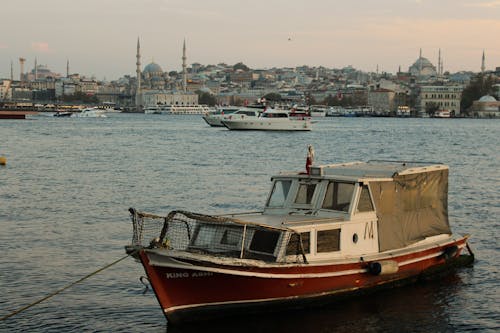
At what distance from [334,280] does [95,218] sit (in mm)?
10265

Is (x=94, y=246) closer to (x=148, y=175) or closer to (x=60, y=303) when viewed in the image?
(x=60, y=303)

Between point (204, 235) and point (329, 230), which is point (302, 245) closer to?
point (329, 230)

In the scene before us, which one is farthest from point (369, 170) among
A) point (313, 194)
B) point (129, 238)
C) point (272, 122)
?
point (272, 122)

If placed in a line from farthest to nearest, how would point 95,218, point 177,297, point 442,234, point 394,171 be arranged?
point 95,218 → point 442,234 → point 394,171 → point 177,297

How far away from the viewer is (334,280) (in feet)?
46.4

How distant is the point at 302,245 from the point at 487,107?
603 ft

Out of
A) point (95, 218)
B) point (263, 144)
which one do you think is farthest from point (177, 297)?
point (263, 144)

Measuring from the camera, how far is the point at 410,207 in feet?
53.6

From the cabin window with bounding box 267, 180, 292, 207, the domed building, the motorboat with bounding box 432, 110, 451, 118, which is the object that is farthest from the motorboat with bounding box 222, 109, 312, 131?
the motorboat with bounding box 432, 110, 451, 118

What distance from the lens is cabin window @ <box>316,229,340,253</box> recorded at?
46.0ft

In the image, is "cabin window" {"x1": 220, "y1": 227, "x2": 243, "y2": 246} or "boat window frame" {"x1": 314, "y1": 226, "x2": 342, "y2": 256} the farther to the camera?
"boat window frame" {"x1": 314, "y1": 226, "x2": 342, "y2": 256}

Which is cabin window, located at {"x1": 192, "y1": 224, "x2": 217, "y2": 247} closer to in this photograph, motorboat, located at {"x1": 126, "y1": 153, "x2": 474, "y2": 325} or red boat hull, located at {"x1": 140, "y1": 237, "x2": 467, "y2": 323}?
motorboat, located at {"x1": 126, "y1": 153, "x2": 474, "y2": 325}

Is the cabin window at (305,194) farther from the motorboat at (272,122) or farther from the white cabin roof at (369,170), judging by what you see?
the motorboat at (272,122)

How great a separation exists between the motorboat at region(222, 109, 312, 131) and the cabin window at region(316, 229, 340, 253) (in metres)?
70.3
